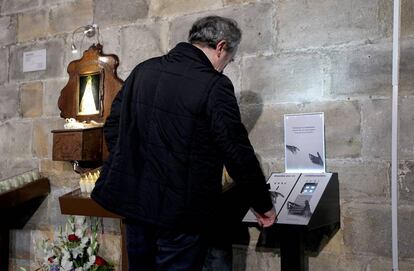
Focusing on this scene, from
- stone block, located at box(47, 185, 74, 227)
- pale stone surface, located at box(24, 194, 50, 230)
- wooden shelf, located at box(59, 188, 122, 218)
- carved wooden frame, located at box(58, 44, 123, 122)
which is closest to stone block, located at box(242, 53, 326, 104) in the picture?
carved wooden frame, located at box(58, 44, 123, 122)

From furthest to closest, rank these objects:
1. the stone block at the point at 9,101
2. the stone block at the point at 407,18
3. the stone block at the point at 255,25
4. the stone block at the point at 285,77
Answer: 1. the stone block at the point at 9,101
2. the stone block at the point at 255,25
3. the stone block at the point at 285,77
4. the stone block at the point at 407,18

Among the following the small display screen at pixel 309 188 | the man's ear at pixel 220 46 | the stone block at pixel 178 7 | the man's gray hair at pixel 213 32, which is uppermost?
the stone block at pixel 178 7

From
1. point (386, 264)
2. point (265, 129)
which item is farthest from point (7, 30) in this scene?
point (386, 264)

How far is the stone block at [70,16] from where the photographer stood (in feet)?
10.6

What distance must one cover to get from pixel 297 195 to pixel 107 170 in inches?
34.3

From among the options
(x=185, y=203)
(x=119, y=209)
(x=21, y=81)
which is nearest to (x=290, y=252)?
(x=185, y=203)

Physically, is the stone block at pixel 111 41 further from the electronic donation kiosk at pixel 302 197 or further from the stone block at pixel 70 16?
the electronic donation kiosk at pixel 302 197

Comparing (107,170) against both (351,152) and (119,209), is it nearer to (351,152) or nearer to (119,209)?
(119,209)

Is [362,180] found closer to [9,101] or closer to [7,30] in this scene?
[9,101]

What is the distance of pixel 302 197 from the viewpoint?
2.08m

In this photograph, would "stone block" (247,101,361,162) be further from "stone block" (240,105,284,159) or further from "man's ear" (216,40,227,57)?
"man's ear" (216,40,227,57)

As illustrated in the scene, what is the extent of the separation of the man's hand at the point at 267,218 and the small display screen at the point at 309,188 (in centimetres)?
30

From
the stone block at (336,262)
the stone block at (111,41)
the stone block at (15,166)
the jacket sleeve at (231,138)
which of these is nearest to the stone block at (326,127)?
the stone block at (336,262)

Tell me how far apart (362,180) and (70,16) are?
2300mm
